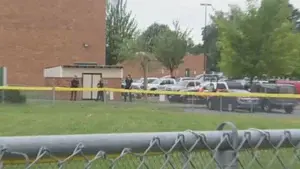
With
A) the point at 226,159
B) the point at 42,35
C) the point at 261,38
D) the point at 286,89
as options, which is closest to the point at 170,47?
the point at 42,35

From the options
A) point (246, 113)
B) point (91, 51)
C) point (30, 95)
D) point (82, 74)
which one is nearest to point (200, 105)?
point (246, 113)

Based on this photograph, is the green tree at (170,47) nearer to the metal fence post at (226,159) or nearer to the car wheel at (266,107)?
the car wheel at (266,107)

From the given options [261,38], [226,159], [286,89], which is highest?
[261,38]

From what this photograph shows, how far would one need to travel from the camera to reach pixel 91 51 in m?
49.9

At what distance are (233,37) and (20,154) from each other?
3968 cm

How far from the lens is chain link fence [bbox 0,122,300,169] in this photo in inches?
86.4

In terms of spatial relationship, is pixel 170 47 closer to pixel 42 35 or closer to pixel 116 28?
pixel 116 28

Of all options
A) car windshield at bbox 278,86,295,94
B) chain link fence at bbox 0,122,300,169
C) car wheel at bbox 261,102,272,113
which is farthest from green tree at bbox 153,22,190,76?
chain link fence at bbox 0,122,300,169

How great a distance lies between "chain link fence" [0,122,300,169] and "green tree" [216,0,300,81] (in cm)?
3778

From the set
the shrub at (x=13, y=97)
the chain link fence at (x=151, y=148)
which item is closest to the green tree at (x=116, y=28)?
the shrub at (x=13, y=97)

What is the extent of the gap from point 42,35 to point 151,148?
4675cm

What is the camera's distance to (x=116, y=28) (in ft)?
218

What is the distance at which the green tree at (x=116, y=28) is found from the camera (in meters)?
64.5

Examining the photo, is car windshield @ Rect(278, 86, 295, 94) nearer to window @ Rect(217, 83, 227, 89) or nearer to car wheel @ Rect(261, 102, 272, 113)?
car wheel @ Rect(261, 102, 272, 113)
